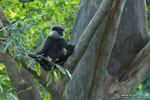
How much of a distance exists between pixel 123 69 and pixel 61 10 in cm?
203

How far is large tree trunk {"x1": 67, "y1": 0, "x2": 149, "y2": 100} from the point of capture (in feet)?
12.5

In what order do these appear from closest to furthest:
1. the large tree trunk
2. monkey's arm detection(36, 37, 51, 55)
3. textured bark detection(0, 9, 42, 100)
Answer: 1. textured bark detection(0, 9, 42, 100)
2. the large tree trunk
3. monkey's arm detection(36, 37, 51, 55)

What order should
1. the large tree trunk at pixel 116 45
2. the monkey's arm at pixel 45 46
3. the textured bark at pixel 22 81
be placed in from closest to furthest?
the textured bark at pixel 22 81
the large tree trunk at pixel 116 45
the monkey's arm at pixel 45 46

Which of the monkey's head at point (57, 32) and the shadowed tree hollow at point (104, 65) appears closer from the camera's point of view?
the shadowed tree hollow at point (104, 65)

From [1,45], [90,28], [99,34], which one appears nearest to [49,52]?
[99,34]

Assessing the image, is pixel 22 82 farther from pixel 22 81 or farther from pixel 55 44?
pixel 55 44

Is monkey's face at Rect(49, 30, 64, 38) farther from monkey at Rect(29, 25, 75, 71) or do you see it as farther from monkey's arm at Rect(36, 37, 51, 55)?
monkey's arm at Rect(36, 37, 51, 55)

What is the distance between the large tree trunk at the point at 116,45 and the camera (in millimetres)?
3814

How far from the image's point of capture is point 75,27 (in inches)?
162

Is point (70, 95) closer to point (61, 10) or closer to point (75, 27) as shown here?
point (75, 27)

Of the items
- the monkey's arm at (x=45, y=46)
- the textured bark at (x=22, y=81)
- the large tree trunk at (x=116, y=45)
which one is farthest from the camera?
the monkey's arm at (x=45, y=46)

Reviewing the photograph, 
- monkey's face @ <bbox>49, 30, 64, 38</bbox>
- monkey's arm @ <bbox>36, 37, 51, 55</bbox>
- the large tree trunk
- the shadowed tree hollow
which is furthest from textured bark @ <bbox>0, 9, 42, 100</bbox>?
monkey's face @ <bbox>49, 30, 64, 38</bbox>

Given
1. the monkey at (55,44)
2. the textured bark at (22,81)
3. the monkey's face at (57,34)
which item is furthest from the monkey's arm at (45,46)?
the textured bark at (22,81)

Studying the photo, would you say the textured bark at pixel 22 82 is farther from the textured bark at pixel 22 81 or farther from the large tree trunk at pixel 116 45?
the large tree trunk at pixel 116 45
